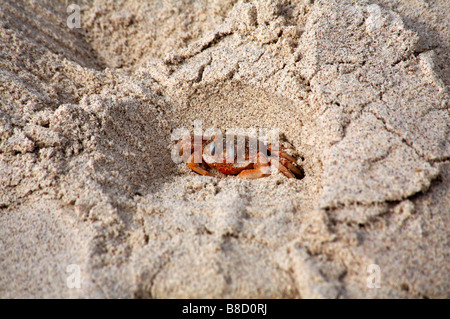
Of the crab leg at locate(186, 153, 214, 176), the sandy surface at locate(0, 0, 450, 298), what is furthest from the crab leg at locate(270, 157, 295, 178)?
the crab leg at locate(186, 153, 214, 176)

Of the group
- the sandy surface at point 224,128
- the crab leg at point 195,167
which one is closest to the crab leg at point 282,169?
the sandy surface at point 224,128

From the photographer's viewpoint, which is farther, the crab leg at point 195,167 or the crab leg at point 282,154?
the crab leg at point 195,167

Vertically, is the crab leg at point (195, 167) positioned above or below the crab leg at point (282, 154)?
below

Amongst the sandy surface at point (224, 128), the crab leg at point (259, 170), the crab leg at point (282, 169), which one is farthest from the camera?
the crab leg at point (259, 170)

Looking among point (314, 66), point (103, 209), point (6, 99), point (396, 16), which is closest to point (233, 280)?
point (103, 209)

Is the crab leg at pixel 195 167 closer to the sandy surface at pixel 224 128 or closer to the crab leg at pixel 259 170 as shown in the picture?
the sandy surface at pixel 224 128

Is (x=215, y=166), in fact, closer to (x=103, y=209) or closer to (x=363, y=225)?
(x=103, y=209)

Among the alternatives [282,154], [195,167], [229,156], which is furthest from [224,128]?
[282,154]
